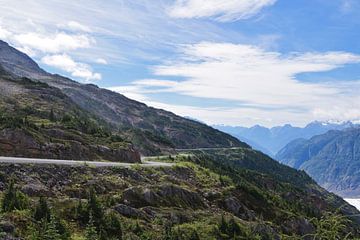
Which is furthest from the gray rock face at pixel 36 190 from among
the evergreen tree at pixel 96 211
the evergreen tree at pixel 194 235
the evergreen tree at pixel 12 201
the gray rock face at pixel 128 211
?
the evergreen tree at pixel 194 235

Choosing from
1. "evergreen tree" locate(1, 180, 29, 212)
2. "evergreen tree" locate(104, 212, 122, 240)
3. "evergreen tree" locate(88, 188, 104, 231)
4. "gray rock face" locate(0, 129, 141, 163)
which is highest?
"gray rock face" locate(0, 129, 141, 163)

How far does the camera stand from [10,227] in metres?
24.6

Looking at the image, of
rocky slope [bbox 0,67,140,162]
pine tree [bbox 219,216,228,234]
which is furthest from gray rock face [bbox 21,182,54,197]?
rocky slope [bbox 0,67,140,162]

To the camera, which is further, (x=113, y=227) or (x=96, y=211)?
(x=96, y=211)

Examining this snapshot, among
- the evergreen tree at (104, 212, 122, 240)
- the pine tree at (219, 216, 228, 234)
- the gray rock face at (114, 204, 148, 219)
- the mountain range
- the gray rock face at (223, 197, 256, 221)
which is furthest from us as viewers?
the gray rock face at (223, 197, 256, 221)

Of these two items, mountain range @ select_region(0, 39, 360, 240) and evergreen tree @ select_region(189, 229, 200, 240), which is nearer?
mountain range @ select_region(0, 39, 360, 240)

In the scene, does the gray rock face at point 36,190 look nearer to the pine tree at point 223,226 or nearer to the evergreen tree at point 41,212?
the evergreen tree at point 41,212

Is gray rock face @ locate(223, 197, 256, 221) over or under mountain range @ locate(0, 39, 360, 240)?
under

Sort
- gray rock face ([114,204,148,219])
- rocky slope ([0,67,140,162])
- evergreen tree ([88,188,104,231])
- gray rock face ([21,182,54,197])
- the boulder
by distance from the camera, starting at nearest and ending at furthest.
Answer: evergreen tree ([88,188,104,231])
gray rock face ([21,182,54,197])
gray rock face ([114,204,148,219])
the boulder
rocky slope ([0,67,140,162])

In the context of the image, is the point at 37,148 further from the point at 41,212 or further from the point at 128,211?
the point at 41,212

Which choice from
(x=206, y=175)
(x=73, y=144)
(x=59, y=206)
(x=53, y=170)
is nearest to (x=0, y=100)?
(x=73, y=144)

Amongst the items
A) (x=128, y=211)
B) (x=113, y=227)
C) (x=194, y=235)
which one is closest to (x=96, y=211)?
(x=113, y=227)

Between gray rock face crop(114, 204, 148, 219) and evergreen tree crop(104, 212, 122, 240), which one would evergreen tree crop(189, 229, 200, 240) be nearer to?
gray rock face crop(114, 204, 148, 219)

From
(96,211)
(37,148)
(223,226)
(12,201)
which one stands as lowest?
(223,226)
